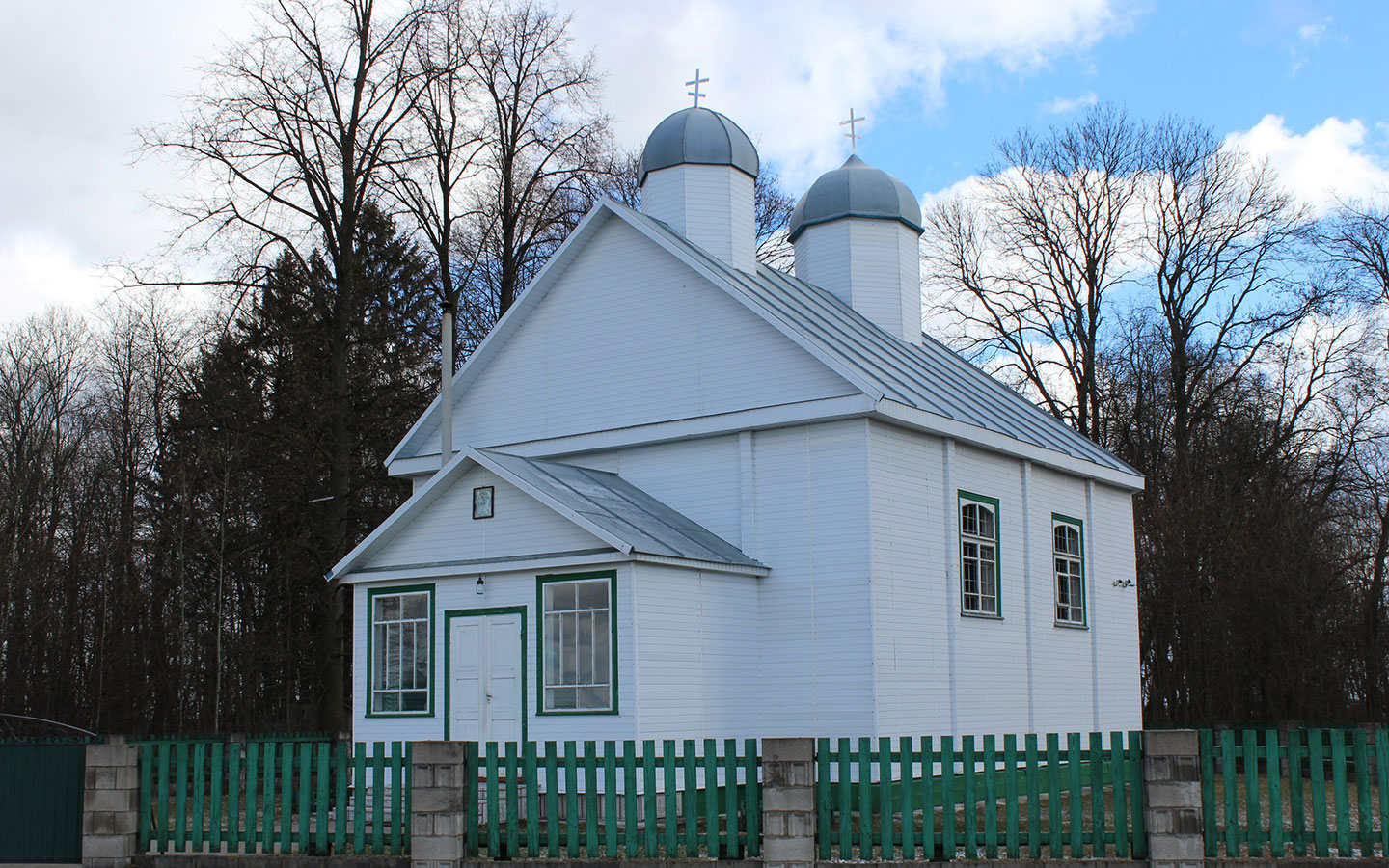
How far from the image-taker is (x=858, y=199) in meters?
24.6

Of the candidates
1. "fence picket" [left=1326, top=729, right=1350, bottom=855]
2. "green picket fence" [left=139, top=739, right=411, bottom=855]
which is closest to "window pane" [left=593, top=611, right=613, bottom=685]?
"green picket fence" [left=139, top=739, right=411, bottom=855]

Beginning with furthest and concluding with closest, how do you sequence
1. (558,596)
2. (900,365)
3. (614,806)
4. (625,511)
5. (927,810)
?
(900,365)
(625,511)
(558,596)
(614,806)
(927,810)

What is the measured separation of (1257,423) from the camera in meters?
35.5

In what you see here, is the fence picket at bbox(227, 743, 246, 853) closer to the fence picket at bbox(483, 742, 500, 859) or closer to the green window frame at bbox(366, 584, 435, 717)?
the fence picket at bbox(483, 742, 500, 859)

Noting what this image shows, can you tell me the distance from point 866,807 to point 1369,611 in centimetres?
2380

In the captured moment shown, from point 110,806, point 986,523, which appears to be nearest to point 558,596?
point 110,806

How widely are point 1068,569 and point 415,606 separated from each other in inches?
417

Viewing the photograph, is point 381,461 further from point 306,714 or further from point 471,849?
point 471,849

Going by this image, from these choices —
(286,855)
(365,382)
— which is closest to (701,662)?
(286,855)

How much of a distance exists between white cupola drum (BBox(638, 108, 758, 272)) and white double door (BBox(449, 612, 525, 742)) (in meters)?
8.18

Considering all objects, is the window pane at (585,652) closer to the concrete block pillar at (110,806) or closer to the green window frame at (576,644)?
the green window frame at (576,644)

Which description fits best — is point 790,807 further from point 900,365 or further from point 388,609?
point 900,365

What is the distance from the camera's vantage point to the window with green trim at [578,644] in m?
15.2

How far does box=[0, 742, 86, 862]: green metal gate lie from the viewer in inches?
512
